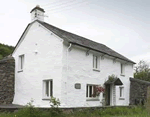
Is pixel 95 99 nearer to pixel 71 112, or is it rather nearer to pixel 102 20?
pixel 71 112

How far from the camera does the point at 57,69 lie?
12711 mm

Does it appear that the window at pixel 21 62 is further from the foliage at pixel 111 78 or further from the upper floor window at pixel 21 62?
the foliage at pixel 111 78

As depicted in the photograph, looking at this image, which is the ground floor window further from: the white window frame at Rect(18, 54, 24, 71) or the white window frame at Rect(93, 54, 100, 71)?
the white window frame at Rect(18, 54, 24, 71)

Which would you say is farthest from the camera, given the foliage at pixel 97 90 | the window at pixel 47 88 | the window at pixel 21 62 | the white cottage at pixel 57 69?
the window at pixel 21 62

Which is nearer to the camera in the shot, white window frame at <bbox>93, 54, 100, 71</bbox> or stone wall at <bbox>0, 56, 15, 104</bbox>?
white window frame at <bbox>93, 54, 100, 71</bbox>

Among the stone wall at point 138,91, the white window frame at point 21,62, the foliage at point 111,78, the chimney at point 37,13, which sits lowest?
the stone wall at point 138,91

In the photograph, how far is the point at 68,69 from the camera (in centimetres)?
A: 1289

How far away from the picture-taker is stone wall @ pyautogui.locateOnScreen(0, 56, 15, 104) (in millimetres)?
15945

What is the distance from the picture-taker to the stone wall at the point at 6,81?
15.9m

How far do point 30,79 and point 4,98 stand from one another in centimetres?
326

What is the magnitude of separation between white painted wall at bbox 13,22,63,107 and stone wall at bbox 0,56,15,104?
438 millimetres

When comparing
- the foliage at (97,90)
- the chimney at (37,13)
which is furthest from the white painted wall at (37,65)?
the foliage at (97,90)

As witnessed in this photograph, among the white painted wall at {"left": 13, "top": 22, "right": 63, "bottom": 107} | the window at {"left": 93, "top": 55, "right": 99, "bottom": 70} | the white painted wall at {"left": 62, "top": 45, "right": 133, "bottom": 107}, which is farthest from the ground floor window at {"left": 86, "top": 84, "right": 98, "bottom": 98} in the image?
the white painted wall at {"left": 13, "top": 22, "right": 63, "bottom": 107}

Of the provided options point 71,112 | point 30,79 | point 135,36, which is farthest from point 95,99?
point 135,36
